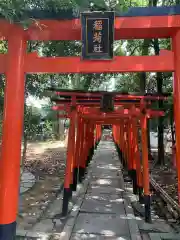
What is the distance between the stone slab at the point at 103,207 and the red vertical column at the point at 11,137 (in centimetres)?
338

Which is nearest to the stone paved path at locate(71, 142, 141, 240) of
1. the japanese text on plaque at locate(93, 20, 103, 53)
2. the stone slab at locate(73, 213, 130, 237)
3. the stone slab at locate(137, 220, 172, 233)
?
the stone slab at locate(73, 213, 130, 237)

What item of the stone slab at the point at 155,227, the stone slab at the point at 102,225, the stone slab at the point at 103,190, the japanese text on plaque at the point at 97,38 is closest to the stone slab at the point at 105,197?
the stone slab at the point at 103,190

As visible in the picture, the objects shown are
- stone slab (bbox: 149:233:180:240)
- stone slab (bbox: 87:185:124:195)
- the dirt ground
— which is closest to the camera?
stone slab (bbox: 149:233:180:240)

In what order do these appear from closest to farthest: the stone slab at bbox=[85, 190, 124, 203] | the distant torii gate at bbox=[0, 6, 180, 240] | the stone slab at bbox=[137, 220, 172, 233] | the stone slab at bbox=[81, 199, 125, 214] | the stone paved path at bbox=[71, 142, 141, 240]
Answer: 1. the distant torii gate at bbox=[0, 6, 180, 240]
2. the stone paved path at bbox=[71, 142, 141, 240]
3. the stone slab at bbox=[137, 220, 172, 233]
4. the stone slab at bbox=[81, 199, 125, 214]
5. the stone slab at bbox=[85, 190, 124, 203]

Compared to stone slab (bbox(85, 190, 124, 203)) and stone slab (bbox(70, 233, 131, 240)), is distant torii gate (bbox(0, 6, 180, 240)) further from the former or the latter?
stone slab (bbox(85, 190, 124, 203))

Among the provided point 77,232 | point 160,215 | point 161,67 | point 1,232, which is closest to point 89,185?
point 160,215

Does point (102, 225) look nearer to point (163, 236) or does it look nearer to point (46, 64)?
point (163, 236)

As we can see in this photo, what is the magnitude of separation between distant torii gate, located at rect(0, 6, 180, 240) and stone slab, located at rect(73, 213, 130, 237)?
2141 millimetres

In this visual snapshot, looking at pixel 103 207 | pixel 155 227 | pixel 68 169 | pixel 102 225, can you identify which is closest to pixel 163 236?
pixel 155 227

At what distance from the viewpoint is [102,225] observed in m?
6.32

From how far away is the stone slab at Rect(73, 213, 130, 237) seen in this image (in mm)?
5953

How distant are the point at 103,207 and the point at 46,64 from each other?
4.81 metres

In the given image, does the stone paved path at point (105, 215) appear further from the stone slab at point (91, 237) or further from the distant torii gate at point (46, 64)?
the distant torii gate at point (46, 64)

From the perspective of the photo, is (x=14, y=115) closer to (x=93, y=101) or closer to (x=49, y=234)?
(x=49, y=234)
